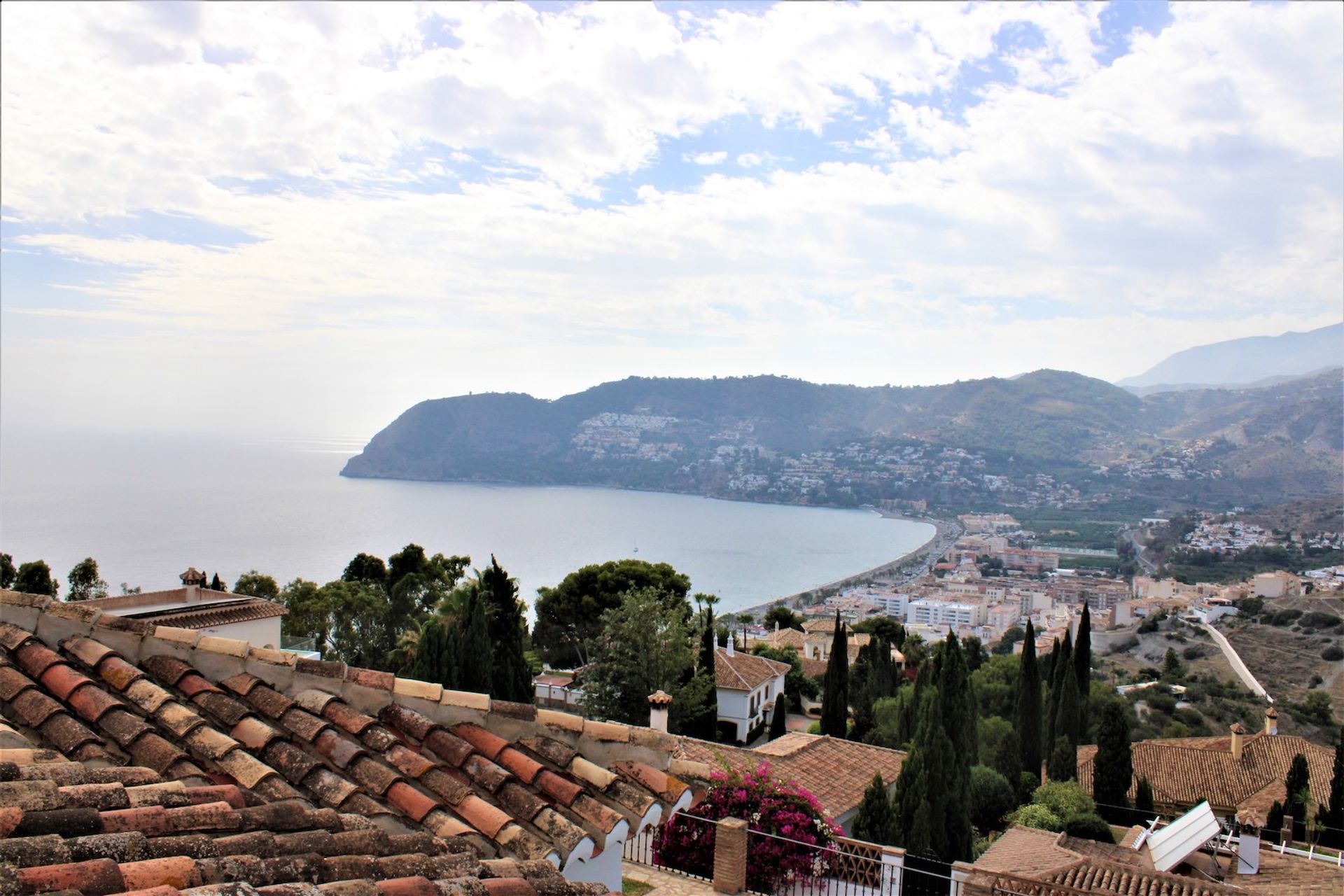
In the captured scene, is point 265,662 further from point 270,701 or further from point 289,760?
point 289,760

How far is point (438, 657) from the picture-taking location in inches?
571

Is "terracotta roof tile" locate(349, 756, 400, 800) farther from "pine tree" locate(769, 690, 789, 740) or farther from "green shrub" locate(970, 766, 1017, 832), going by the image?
"pine tree" locate(769, 690, 789, 740)

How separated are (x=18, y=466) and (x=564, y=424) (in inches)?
3430

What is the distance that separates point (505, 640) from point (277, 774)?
46.5 feet

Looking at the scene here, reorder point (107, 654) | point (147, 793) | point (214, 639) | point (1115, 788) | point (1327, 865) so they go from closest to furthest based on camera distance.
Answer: point (147, 793)
point (107, 654)
point (214, 639)
point (1327, 865)
point (1115, 788)

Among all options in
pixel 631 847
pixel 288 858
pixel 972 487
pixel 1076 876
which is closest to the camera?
pixel 288 858

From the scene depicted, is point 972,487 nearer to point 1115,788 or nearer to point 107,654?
point 1115,788

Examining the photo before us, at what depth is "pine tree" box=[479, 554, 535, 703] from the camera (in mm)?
15758

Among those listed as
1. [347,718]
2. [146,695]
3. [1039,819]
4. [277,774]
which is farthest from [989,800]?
[146,695]

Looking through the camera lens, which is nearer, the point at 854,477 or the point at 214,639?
the point at 214,639

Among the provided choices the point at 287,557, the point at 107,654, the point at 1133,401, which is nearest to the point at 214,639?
the point at 107,654

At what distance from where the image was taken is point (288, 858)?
1937mm

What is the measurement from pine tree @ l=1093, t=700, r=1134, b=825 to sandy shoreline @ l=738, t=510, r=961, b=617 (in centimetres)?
4510

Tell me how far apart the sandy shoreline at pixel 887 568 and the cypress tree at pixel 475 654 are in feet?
159
